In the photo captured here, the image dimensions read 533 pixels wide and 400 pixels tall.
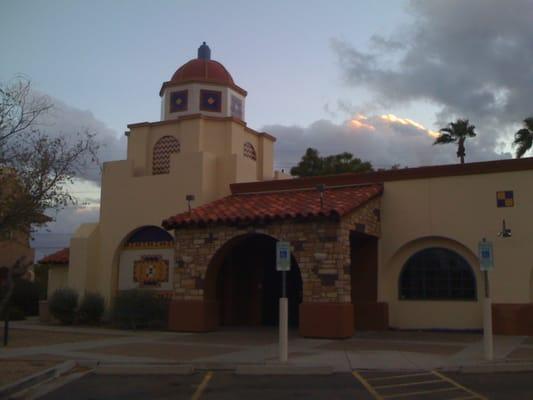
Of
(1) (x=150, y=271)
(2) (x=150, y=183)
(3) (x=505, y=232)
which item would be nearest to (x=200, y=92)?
(2) (x=150, y=183)

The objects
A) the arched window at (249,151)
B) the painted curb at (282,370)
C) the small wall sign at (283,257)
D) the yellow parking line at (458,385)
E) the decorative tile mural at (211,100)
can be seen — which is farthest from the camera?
the arched window at (249,151)

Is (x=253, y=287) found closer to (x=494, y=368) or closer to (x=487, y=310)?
(x=487, y=310)

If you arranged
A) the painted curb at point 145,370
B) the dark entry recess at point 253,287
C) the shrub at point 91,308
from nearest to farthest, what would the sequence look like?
1. the painted curb at point 145,370
2. the shrub at point 91,308
3. the dark entry recess at point 253,287

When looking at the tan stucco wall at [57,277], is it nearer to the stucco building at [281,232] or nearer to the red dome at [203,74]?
the stucco building at [281,232]

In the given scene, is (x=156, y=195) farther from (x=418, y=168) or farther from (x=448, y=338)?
(x=448, y=338)

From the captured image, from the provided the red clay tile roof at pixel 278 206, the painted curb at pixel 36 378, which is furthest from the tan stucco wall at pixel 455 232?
the painted curb at pixel 36 378

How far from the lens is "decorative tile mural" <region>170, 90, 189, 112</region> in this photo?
2434 cm

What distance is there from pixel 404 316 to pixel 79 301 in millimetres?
11733

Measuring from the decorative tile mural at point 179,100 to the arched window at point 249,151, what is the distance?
288 cm

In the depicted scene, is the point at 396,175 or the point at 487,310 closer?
the point at 487,310

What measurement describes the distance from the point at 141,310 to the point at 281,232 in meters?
5.72

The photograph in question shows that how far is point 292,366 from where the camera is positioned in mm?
11984

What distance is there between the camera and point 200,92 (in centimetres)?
2425

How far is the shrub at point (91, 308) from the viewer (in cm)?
2206
